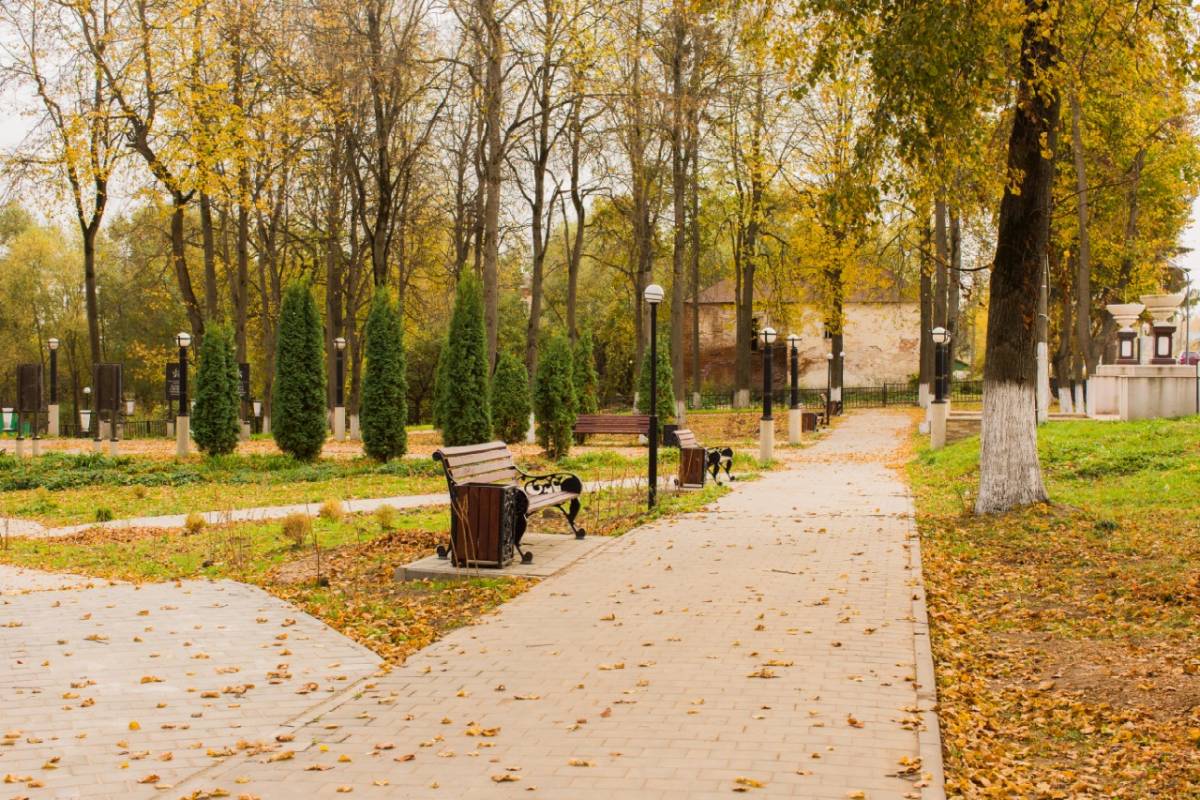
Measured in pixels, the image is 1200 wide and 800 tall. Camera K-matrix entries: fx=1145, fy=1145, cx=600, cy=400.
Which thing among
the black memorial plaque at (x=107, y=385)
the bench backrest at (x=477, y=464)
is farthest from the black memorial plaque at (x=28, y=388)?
the bench backrest at (x=477, y=464)

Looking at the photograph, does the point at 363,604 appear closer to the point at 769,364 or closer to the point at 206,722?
the point at 206,722

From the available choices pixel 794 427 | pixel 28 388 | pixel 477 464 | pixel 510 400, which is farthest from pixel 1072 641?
pixel 28 388

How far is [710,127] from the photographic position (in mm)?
33688

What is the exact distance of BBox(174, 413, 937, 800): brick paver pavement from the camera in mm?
4578

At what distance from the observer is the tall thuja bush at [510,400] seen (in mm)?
28969

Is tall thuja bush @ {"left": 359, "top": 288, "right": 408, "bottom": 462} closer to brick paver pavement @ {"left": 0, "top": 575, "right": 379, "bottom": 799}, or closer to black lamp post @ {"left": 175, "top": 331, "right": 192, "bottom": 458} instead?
black lamp post @ {"left": 175, "top": 331, "right": 192, "bottom": 458}

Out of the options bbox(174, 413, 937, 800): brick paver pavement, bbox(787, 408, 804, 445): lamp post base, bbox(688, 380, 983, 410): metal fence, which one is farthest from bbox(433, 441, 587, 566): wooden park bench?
bbox(688, 380, 983, 410): metal fence

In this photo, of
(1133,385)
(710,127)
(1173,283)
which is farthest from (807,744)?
(1173,283)

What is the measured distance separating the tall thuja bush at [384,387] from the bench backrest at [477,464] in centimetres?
1219

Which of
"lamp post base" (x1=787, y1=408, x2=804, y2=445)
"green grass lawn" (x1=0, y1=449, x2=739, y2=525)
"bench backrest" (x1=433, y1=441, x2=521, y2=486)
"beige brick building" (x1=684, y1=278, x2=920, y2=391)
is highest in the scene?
"beige brick building" (x1=684, y1=278, x2=920, y2=391)

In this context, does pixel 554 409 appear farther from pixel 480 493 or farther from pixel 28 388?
pixel 480 493

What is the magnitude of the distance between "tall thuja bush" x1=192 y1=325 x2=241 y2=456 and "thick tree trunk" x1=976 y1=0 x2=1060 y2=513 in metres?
16.5

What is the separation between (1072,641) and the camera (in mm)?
7199

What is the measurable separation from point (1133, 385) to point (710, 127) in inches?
581
